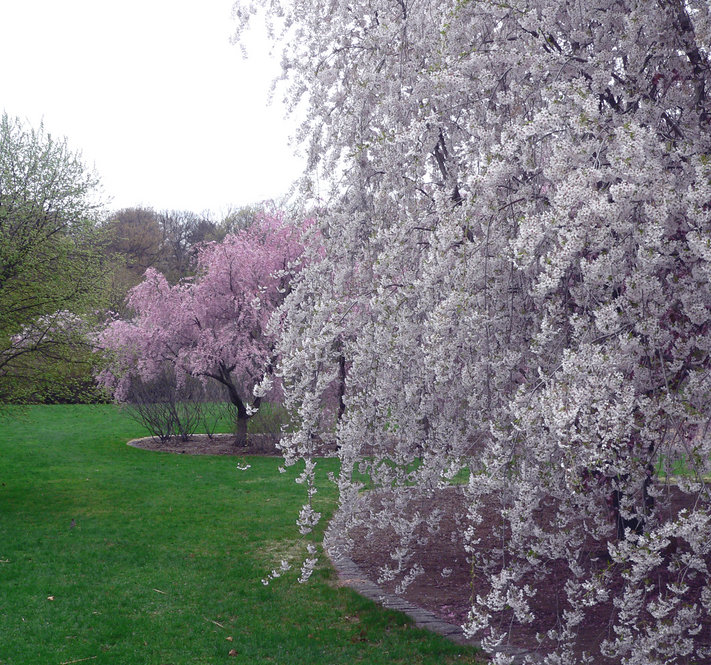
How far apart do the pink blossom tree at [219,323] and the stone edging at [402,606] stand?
8268mm

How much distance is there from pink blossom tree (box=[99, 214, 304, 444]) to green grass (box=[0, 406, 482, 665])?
313 cm

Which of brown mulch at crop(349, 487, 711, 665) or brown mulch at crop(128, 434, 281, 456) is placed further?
brown mulch at crop(128, 434, 281, 456)

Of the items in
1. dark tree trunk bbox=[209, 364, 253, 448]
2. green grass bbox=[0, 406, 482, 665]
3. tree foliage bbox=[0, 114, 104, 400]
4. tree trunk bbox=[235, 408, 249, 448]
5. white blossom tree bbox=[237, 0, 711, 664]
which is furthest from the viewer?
tree trunk bbox=[235, 408, 249, 448]

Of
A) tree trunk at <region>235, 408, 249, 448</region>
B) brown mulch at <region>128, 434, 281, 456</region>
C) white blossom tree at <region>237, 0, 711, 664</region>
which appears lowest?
brown mulch at <region>128, 434, 281, 456</region>

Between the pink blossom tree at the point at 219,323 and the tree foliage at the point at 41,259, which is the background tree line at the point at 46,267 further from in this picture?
the pink blossom tree at the point at 219,323

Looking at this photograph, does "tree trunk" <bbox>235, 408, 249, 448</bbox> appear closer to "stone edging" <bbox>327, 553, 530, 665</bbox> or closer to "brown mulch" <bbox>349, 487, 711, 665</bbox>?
"brown mulch" <bbox>349, 487, 711, 665</bbox>

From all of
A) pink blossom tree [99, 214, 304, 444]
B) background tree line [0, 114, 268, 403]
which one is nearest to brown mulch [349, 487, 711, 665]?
background tree line [0, 114, 268, 403]

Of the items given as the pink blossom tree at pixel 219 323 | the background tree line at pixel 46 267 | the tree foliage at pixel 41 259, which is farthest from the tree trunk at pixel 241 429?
the tree foliage at pixel 41 259

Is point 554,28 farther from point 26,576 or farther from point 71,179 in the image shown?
point 71,179

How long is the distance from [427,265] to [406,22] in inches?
88.5

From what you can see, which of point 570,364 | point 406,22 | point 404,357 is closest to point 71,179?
point 406,22

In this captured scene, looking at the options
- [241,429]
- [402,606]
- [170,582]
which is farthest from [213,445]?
[402,606]

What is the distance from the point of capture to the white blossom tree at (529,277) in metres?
3.06

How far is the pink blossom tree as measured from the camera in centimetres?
1451
